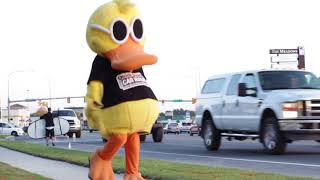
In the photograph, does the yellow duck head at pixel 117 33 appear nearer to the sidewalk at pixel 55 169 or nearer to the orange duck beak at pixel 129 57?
the orange duck beak at pixel 129 57

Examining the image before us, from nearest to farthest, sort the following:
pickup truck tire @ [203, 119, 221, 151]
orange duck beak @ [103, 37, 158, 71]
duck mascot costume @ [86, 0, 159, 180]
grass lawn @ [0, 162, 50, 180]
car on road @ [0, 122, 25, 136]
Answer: orange duck beak @ [103, 37, 158, 71]
duck mascot costume @ [86, 0, 159, 180]
grass lawn @ [0, 162, 50, 180]
pickup truck tire @ [203, 119, 221, 151]
car on road @ [0, 122, 25, 136]

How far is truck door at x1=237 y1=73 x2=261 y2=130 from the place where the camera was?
15.5m

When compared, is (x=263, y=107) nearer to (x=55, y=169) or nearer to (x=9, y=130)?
(x=55, y=169)

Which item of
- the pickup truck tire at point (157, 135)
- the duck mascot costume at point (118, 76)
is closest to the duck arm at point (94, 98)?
the duck mascot costume at point (118, 76)

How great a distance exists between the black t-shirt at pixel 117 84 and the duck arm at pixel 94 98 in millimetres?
46

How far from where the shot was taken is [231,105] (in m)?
16.7

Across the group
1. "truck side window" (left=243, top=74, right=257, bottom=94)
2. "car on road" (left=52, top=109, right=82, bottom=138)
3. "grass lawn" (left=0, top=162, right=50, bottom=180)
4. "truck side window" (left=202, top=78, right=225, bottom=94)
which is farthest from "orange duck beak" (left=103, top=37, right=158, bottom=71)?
"car on road" (left=52, top=109, right=82, bottom=138)

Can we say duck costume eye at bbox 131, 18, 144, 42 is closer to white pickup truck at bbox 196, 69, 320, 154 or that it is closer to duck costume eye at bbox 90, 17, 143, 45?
duck costume eye at bbox 90, 17, 143, 45

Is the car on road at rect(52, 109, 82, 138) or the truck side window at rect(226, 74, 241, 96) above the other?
the truck side window at rect(226, 74, 241, 96)

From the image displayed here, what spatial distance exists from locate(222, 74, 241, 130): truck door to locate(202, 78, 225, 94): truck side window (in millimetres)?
635

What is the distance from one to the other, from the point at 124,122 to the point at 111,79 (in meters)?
0.48

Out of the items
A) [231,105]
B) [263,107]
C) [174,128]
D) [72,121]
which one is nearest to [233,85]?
[231,105]

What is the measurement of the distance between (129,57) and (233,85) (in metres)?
11.1

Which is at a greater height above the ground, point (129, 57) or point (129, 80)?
point (129, 57)
